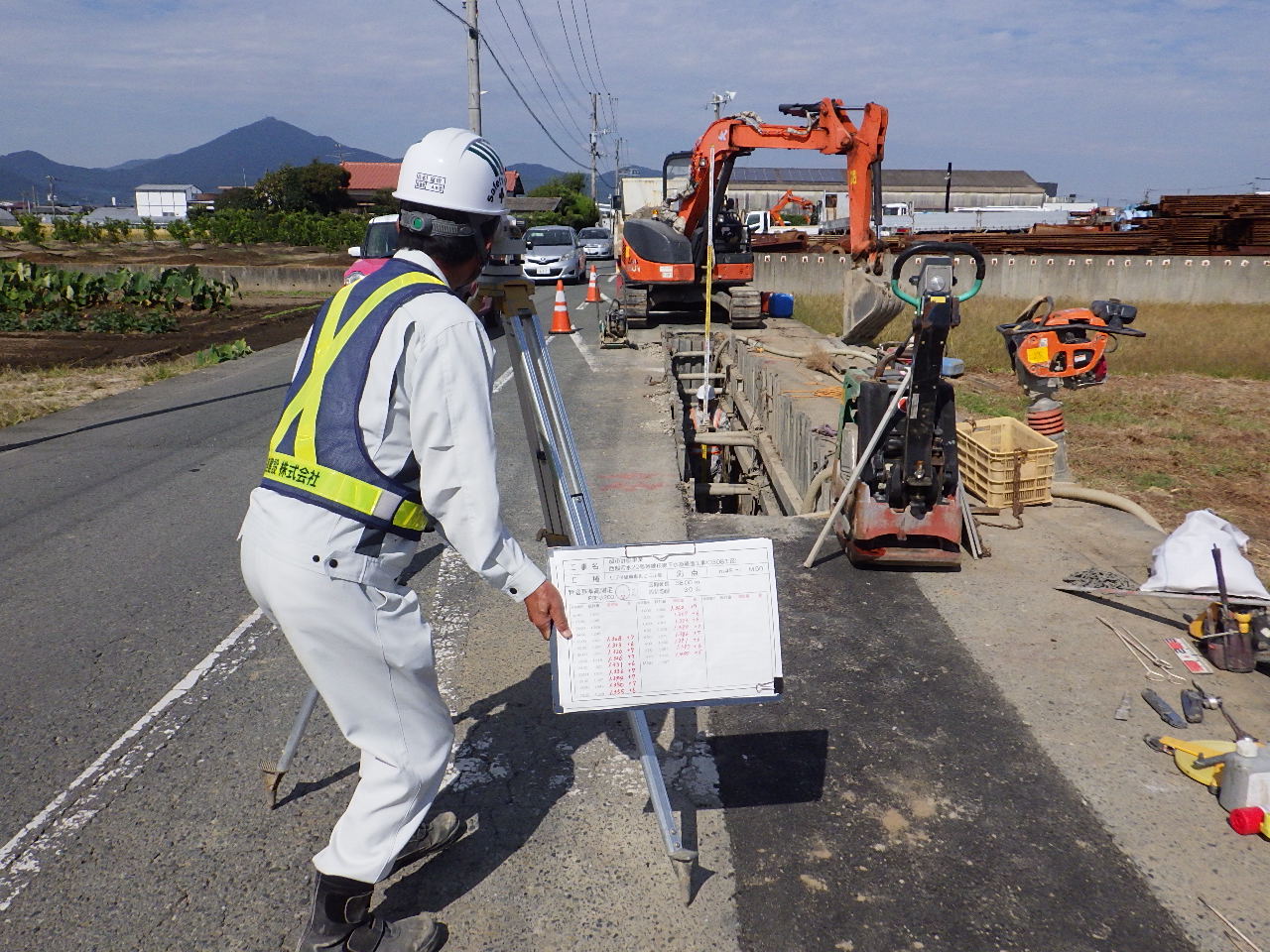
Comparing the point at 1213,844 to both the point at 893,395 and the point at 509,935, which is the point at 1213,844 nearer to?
the point at 509,935

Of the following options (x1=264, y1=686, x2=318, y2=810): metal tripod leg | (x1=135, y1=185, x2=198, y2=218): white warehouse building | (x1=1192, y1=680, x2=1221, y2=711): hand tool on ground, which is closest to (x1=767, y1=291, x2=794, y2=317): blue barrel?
(x1=1192, y1=680, x2=1221, y2=711): hand tool on ground

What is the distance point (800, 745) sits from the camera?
3.70 m

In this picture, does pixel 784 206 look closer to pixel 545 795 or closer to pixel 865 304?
pixel 865 304

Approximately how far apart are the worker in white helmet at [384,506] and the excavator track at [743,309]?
47.0 ft

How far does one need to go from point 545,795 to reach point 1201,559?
359 cm

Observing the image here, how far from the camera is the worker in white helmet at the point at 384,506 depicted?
88.4 inches

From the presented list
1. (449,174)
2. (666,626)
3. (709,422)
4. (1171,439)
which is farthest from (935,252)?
(709,422)

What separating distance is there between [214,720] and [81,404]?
9520mm

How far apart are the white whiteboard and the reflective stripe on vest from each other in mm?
535

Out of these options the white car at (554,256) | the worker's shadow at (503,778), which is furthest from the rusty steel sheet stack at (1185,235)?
the worker's shadow at (503,778)

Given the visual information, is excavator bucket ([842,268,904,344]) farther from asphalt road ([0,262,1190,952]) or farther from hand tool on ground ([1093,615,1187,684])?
hand tool on ground ([1093,615,1187,684])

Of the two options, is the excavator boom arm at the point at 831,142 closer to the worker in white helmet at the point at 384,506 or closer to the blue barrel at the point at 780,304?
the blue barrel at the point at 780,304

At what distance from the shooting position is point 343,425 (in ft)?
7.43

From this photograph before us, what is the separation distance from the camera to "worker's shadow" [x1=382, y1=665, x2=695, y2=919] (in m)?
2.93
